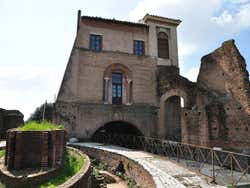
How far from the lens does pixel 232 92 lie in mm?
12344

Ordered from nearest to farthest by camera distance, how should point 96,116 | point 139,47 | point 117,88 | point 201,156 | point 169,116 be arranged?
point 201,156
point 96,116
point 117,88
point 169,116
point 139,47

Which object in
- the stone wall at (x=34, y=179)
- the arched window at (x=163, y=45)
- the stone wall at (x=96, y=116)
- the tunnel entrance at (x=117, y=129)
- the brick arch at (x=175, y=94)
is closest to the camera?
the stone wall at (x=34, y=179)

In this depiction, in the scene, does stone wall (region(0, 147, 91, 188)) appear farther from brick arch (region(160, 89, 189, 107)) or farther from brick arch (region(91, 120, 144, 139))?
brick arch (region(91, 120, 144, 139))

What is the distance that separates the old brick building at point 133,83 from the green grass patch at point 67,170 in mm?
7205

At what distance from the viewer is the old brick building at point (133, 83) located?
14.6 metres

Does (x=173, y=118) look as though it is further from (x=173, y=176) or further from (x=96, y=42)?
(x=173, y=176)

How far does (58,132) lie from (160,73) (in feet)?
40.6

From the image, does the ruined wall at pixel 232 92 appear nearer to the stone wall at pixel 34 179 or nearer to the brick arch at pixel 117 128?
the brick arch at pixel 117 128

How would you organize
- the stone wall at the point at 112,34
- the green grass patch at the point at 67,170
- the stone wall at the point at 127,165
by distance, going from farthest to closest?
the stone wall at the point at 112,34 → the stone wall at the point at 127,165 → the green grass patch at the point at 67,170

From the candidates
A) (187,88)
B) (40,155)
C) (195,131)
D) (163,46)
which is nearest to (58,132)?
(40,155)

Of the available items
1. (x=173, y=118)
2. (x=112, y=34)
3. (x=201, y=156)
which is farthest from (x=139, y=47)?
(x=201, y=156)

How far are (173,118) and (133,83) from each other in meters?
4.39

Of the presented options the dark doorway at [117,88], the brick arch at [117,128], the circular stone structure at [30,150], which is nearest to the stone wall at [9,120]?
the brick arch at [117,128]

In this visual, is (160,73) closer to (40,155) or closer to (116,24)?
(116,24)
